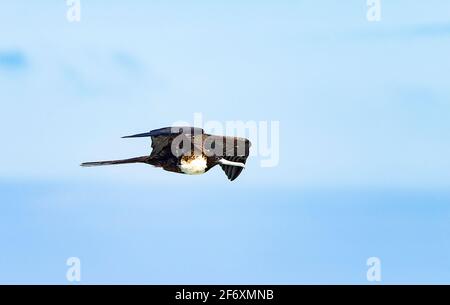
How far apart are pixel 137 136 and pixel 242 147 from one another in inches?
162

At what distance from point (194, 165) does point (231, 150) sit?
1.28 m

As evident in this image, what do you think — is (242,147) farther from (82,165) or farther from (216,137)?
(82,165)

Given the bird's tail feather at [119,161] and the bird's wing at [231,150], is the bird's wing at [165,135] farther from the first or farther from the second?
the bird's wing at [231,150]

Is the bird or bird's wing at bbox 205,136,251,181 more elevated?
bird's wing at bbox 205,136,251,181

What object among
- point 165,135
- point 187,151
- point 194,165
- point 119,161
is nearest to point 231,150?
point 194,165

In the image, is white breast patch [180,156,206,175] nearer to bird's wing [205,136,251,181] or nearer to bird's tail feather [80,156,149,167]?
bird's wing [205,136,251,181]

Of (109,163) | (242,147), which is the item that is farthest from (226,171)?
(109,163)

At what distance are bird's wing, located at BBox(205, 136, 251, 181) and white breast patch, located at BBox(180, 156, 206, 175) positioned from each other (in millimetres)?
381

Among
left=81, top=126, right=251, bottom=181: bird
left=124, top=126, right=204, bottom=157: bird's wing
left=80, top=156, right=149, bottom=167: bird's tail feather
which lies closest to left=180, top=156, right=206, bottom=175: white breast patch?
left=81, top=126, right=251, bottom=181: bird

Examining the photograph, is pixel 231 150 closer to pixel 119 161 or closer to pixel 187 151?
pixel 187 151

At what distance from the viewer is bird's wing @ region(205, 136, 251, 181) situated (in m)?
28.0

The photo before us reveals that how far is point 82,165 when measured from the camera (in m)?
27.6

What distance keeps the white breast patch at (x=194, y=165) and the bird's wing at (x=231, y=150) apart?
1.25 ft

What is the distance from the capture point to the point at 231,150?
1128 inches
